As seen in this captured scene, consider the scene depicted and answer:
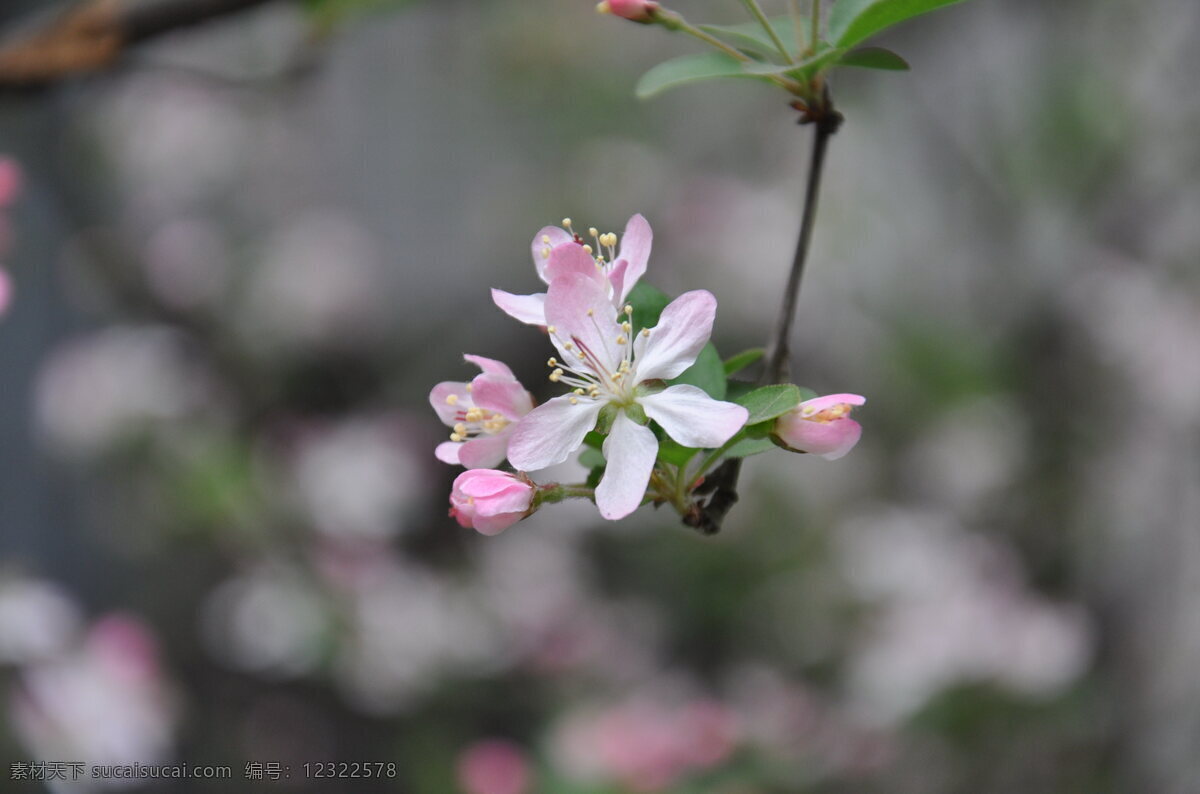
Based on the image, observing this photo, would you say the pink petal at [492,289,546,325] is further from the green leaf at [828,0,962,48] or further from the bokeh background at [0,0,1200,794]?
the bokeh background at [0,0,1200,794]

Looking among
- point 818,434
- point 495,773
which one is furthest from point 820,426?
point 495,773

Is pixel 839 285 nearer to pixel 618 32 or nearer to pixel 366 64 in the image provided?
pixel 618 32

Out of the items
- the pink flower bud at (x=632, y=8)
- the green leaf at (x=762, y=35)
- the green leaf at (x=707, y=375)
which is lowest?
the green leaf at (x=707, y=375)

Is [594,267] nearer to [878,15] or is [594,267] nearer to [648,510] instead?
[878,15]

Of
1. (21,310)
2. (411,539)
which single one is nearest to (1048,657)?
(411,539)

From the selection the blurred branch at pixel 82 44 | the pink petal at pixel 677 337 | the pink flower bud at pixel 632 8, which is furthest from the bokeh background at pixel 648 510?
the pink petal at pixel 677 337

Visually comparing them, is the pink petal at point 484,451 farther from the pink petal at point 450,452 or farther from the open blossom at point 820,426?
the open blossom at point 820,426

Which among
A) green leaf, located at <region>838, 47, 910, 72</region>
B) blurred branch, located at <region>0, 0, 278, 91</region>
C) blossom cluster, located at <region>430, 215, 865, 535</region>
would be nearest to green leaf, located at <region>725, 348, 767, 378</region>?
blossom cluster, located at <region>430, 215, 865, 535</region>
